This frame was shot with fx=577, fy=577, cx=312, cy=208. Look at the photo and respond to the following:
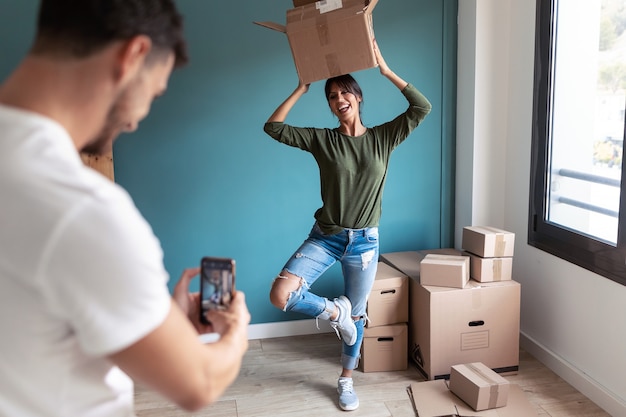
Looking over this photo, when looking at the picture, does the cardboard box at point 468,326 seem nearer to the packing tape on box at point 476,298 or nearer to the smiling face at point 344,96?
the packing tape on box at point 476,298

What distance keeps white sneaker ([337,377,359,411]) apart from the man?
2072 millimetres

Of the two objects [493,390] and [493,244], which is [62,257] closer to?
[493,390]

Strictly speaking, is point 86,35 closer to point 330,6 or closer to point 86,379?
point 86,379

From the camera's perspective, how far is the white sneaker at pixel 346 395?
2670 millimetres

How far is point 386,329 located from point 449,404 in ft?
1.79

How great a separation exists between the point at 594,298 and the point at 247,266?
1.85m

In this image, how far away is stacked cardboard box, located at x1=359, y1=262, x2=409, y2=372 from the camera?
3033 millimetres

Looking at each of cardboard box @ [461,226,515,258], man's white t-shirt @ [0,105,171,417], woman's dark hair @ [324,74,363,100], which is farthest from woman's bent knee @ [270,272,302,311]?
man's white t-shirt @ [0,105,171,417]

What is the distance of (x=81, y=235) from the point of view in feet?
1.93

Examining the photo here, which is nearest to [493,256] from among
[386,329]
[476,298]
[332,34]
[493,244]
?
[493,244]

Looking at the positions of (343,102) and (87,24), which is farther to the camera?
(343,102)

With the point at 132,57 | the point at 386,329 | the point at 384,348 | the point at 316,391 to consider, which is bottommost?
the point at 316,391

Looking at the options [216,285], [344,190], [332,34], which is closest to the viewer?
[216,285]

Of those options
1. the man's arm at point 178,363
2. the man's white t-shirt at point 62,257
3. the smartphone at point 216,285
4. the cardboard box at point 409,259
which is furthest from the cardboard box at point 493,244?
the man's white t-shirt at point 62,257
